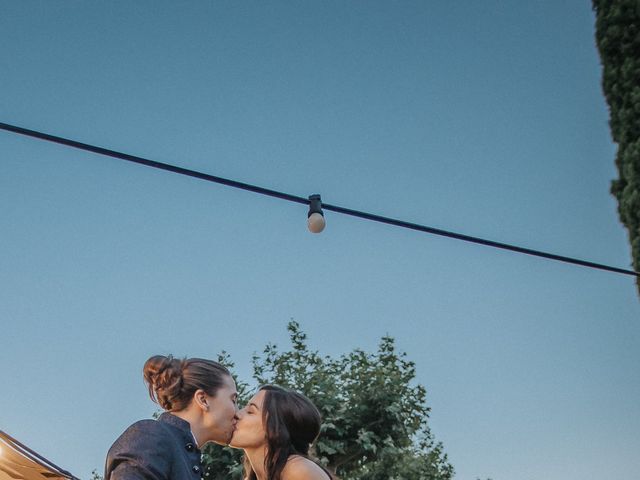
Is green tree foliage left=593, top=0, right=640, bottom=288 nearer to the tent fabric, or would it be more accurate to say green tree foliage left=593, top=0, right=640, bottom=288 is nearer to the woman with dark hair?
the woman with dark hair

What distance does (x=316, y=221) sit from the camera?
2.37m

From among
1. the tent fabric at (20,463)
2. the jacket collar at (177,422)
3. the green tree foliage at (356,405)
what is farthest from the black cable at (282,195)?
the green tree foliage at (356,405)

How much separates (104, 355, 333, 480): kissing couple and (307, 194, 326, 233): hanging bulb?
576 mm

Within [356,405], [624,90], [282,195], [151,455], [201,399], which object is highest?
[624,90]

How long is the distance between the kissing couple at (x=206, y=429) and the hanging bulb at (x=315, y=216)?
576mm

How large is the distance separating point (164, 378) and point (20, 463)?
1.57 meters

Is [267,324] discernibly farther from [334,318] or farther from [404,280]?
[404,280]

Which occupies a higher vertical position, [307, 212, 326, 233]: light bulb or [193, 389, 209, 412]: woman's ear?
[307, 212, 326, 233]: light bulb

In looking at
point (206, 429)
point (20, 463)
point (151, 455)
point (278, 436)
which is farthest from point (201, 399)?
point (20, 463)

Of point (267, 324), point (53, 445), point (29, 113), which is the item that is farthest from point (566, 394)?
point (53, 445)

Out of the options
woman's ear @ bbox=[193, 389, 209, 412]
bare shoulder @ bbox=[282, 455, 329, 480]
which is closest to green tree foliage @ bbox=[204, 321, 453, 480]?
bare shoulder @ bbox=[282, 455, 329, 480]

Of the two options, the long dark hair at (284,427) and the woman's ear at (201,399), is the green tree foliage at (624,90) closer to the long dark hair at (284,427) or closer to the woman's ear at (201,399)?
the long dark hair at (284,427)

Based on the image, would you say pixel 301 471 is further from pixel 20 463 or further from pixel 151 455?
pixel 20 463

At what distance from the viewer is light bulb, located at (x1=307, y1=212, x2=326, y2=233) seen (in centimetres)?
237
